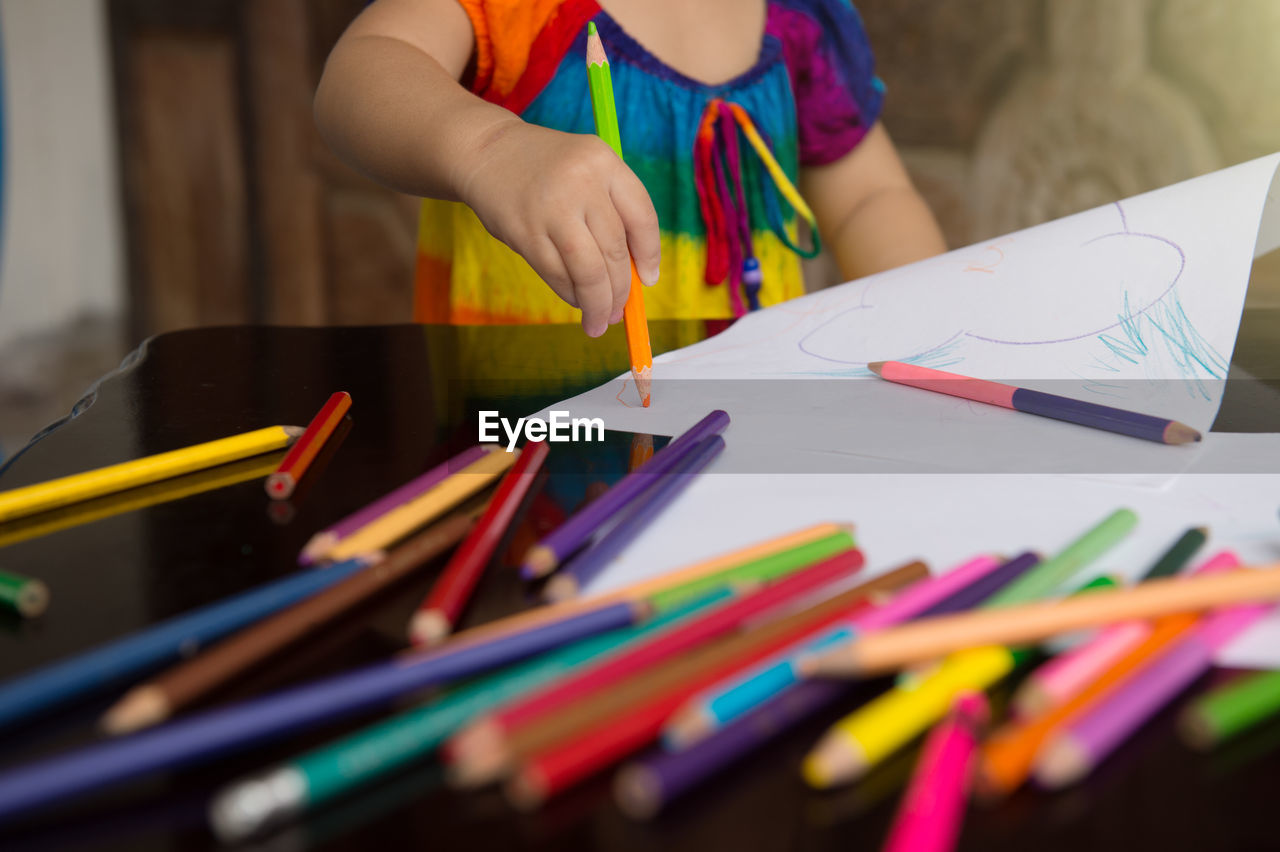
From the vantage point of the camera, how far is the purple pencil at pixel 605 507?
207 millimetres

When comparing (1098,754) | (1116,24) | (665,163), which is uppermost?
(1116,24)

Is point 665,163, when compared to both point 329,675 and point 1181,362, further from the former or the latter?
point 329,675

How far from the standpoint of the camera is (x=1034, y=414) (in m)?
0.33

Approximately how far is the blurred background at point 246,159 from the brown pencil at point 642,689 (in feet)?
3.42

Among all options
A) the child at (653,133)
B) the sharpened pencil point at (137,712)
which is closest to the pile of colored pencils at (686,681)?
the sharpened pencil point at (137,712)

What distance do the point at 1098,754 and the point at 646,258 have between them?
0.84 feet

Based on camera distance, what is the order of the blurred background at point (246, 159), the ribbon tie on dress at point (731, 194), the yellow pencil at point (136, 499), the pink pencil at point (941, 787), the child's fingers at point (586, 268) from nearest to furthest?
the pink pencil at point (941, 787) < the yellow pencil at point (136, 499) < the child's fingers at point (586, 268) < the ribbon tie on dress at point (731, 194) < the blurred background at point (246, 159)

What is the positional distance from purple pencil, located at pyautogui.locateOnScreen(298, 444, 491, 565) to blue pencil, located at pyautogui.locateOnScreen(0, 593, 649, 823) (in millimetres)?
67

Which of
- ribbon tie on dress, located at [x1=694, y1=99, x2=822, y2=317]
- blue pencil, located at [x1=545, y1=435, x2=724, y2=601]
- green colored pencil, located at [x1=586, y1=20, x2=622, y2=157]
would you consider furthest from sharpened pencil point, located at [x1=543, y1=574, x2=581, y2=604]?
ribbon tie on dress, located at [x1=694, y1=99, x2=822, y2=317]

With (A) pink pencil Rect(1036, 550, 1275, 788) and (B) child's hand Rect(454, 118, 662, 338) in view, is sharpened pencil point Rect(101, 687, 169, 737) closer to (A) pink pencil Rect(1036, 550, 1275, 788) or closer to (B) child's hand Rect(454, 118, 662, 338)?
(A) pink pencil Rect(1036, 550, 1275, 788)

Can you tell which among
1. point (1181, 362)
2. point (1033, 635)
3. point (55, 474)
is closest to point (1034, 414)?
point (1181, 362)

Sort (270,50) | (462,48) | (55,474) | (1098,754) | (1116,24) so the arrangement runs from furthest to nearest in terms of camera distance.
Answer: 1. (270,50)
2. (1116,24)
3. (462,48)
4. (55,474)
5. (1098,754)

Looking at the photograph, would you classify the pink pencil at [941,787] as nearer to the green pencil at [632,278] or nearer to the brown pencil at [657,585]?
the brown pencil at [657,585]

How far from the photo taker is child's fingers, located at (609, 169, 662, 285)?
1.16 ft
